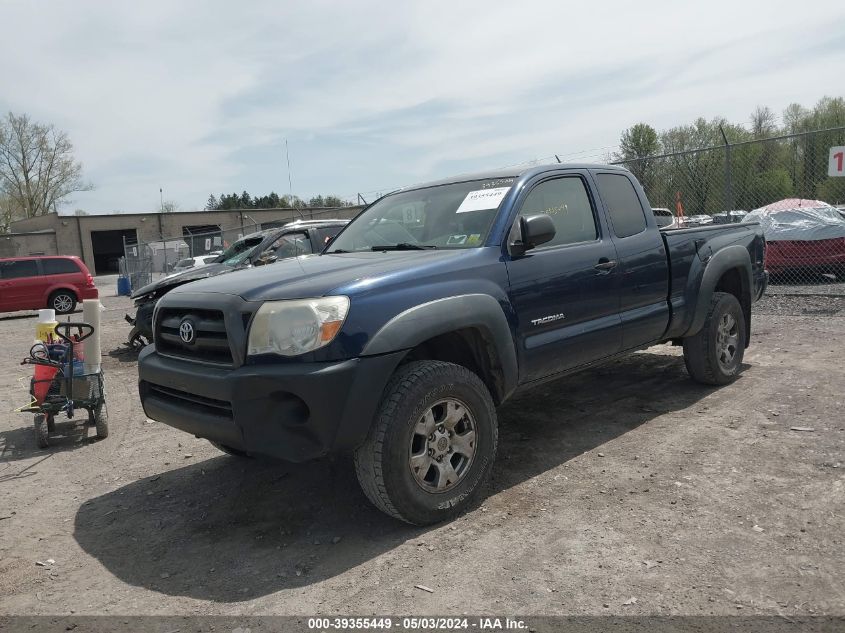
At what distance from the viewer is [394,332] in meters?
3.24

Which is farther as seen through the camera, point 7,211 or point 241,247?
point 7,211

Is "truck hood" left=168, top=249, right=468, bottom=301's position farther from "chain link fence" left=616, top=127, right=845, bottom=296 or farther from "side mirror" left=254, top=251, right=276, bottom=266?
"chain link fence" left=616, top=127, right=845, bottom=296

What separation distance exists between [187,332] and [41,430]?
103 inches

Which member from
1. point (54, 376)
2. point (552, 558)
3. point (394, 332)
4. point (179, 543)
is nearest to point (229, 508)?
point (179, 543)

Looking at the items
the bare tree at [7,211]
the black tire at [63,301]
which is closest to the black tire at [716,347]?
the black tire at [63,301]

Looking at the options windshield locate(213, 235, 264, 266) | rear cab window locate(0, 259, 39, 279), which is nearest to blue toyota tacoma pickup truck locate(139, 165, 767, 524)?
windshield locate(213, 235, 264, 266)

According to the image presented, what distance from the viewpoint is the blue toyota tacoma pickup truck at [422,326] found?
3.13 metres

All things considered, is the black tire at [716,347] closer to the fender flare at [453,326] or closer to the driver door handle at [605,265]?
the driver door handle at [605,265]

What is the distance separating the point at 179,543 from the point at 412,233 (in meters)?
2.32

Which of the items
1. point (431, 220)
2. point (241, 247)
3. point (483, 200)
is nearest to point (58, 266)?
point (241, 247)

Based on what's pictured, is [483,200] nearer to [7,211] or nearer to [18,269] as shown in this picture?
[18,269]

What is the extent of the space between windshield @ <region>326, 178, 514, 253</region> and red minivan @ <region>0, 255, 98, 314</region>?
54.0 ft

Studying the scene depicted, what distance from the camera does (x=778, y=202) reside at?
1365 cm

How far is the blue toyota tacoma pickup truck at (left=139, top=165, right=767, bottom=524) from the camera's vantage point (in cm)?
313
